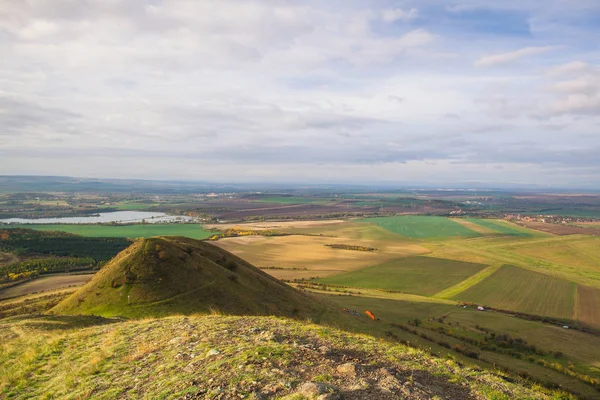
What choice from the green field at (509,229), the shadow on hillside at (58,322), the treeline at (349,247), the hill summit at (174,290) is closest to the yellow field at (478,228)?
the green field at (509,229)

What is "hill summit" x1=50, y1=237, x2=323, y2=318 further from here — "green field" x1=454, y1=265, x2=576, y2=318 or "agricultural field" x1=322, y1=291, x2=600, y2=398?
"green field" x1=454, y1=265, x2=576, y2=318

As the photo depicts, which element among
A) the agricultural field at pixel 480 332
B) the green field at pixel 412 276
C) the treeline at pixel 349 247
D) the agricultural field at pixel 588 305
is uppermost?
the agricultural field at pixel 480 332

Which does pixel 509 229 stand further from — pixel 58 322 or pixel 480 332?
pixel 58 322

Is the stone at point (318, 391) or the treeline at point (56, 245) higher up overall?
the stone at point (318, 391)

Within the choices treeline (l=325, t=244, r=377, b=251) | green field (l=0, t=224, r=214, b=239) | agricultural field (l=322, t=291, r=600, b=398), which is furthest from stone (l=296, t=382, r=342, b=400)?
green field (l=0, t=224, r=214, b=239)

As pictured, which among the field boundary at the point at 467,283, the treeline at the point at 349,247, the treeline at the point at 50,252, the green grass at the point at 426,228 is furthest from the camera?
the green grass at the point at 426,228

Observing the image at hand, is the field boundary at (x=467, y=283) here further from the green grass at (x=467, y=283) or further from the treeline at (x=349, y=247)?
the treeline at (x=349, y=247)

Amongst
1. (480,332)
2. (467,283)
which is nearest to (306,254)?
(467,283)
